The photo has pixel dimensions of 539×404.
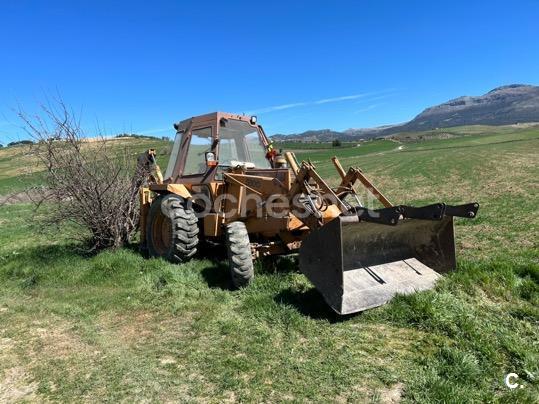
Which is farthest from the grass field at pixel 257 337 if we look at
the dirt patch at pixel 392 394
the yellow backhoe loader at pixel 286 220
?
the yellow backhoe loader at pixel 286 220

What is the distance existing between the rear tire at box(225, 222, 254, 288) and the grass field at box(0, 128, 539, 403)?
0.20 metres

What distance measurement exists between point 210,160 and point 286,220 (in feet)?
5.39

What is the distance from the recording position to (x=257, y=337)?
4309 millimetres

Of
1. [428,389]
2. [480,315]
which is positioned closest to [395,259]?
[480,315]

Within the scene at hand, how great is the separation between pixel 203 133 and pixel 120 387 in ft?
14.9

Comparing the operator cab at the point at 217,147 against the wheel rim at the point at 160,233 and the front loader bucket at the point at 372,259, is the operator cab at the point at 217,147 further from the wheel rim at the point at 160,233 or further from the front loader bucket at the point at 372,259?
the front loader bucket at the point at 372,259

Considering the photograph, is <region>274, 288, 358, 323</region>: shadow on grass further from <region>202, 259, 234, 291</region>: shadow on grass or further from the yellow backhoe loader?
<region>202, 259, 234, 291</region>: shadow on grass

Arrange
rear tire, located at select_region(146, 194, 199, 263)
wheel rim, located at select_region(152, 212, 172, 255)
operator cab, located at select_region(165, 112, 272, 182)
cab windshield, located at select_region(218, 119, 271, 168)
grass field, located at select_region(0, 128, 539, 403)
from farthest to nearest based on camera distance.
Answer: wheel rim, located at select_region(152, 212, 172, 255), cab windshield, located at select_region(218, 119, 271, 168), operator cab, located at select_region(165, 112, 272, 182), rear tire, located at select_region(146, 194, 199, 263), grass field, located at select_region(0, 128, 539, 403)

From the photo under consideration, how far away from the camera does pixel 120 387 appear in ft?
11.7

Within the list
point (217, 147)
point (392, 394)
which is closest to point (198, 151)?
point (217, 147)

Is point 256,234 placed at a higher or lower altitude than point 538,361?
higher

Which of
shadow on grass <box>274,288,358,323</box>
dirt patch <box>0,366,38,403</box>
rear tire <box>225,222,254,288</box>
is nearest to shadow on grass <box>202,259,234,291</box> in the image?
rear tire <box>225,222,254,288</box>

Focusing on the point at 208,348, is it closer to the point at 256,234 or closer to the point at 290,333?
the point at 290,333

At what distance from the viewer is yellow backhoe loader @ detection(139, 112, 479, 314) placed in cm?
466
